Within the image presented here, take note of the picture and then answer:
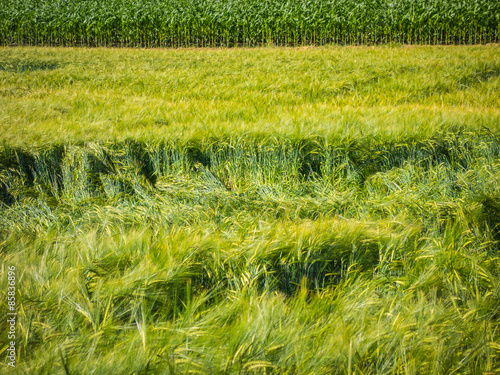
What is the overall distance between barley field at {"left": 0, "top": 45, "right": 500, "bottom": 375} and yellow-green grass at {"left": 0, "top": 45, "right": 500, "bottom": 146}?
46 millimetres

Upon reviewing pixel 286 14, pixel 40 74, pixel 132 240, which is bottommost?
pixel 132 240

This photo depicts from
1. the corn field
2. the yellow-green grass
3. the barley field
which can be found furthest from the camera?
the corn field

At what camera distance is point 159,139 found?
320cm

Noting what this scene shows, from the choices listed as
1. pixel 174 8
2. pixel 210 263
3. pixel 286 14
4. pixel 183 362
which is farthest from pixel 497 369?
pixel 174 8

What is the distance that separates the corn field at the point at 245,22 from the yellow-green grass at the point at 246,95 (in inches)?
261

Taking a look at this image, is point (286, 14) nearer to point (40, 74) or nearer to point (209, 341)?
point (40, 74)

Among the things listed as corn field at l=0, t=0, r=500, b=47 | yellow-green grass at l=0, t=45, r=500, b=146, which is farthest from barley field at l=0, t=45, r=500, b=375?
corn field at l=0, t=0, r=500, b=47

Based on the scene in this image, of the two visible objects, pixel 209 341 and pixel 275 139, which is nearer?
pixel 209 341

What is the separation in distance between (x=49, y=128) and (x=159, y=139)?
1052mm

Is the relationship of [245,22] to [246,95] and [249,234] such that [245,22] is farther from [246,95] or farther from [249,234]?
[249,234]

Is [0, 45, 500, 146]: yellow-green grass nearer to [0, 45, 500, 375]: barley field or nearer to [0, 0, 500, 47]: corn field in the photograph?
[0, 45, 500, 375]: barley field

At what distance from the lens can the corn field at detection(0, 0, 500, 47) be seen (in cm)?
1407

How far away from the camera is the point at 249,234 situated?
219 cm

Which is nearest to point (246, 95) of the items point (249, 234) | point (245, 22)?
point (249, 234)
